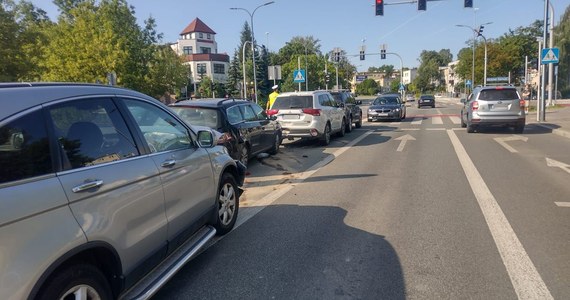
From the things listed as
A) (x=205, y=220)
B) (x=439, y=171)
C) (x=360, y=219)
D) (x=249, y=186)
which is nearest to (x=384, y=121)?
(x=439, y=171)

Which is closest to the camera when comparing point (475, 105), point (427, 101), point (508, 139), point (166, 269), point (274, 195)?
point (166, 269)

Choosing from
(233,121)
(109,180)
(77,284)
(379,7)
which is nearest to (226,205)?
A: (109,180)

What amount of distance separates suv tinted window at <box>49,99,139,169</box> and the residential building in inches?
3347

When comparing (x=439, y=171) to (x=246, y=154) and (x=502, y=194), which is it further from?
(x=246, y=154)

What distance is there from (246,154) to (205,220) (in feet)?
17.1

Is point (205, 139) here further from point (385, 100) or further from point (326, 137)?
point (385, 100)

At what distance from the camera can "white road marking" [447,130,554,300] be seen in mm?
3596

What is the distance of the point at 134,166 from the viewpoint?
3186mm

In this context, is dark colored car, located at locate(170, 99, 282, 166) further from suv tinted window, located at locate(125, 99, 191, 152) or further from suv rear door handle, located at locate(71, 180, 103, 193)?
suv rear door handle, located at locate(71, 180, 103, 193)

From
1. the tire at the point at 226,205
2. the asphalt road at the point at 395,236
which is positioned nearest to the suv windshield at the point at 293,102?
the asphalt road at the point at 395,236

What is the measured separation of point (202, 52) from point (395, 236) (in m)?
98.8

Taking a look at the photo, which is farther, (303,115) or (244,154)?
(303,115)

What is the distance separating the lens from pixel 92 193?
2.66 metres

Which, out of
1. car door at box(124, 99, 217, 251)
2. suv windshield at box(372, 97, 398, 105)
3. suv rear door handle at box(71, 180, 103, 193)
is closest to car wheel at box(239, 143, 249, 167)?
car door at box(124, 99, 217, 251)
